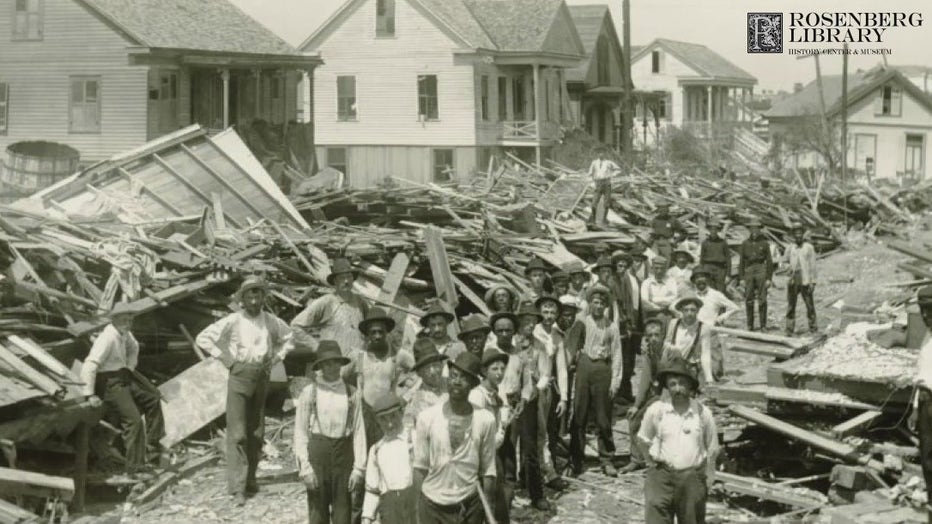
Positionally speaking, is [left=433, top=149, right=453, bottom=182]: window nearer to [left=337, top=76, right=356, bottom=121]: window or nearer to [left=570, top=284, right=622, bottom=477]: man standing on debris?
[left=337, top=76, right=356, bottom=121]: window

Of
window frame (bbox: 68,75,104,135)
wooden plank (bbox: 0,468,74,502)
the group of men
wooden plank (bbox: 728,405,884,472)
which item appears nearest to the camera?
the group of men

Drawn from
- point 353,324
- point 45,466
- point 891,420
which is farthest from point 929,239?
point 45,466

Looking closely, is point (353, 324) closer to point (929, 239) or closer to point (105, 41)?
point (929, 239)

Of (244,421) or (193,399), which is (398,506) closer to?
(244,421)

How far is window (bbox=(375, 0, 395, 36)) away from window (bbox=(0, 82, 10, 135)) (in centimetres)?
1460

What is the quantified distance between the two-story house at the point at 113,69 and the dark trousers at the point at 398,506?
26.2m

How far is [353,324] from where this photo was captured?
11.4m

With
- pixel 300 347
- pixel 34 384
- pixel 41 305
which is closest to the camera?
pixel 34 384

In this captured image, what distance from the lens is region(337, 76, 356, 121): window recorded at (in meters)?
46.8

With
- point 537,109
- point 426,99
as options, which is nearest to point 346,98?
point 426,99

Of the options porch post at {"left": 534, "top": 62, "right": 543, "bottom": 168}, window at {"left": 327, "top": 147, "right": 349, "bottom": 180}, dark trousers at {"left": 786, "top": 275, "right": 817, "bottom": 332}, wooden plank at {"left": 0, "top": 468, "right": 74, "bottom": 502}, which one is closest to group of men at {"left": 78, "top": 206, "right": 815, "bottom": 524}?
wooden plank at {"left": 0, "top": 468, "right": 74, "bottom": 502}

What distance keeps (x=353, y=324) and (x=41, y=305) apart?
3586 millimetres

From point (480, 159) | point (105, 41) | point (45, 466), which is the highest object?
point (105, 41)

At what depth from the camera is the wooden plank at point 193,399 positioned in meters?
12.8
